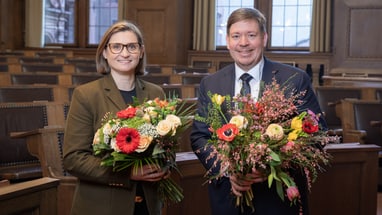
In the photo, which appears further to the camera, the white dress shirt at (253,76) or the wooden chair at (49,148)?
the wooden chair at (49,148)

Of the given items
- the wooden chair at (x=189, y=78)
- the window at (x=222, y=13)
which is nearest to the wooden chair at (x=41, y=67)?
the wooden chair at (x=189, y=78)

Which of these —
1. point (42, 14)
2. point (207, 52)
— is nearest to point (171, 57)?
point (207, 52)

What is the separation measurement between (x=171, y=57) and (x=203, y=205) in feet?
31.8

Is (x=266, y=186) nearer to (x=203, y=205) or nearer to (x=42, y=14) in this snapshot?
(x=203, y=205)

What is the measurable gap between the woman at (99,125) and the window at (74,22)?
11.7 metres

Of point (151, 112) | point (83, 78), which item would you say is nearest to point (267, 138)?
point (151, 112)

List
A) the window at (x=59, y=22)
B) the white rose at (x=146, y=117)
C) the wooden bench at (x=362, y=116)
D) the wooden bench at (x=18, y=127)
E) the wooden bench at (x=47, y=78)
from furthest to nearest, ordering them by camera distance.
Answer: the window at (x=59, y=22) < the wooden bench at (x=47, y=78) < the wooden bench at (x=362, y=116) < the wooden bench at (x=18, y=127) < the white rose at (x=146, y=117)

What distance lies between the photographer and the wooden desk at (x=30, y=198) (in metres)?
1.93

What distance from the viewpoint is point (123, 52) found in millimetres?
2598

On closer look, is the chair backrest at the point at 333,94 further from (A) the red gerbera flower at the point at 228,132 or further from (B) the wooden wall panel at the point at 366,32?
(A) the red gerbera flower at the point at 228,132

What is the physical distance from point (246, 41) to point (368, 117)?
3.97 metres

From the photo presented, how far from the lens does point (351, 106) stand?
6086 millimetres

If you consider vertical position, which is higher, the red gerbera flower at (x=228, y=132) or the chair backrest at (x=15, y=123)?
the red gerbera flower at (x=228, y=132)

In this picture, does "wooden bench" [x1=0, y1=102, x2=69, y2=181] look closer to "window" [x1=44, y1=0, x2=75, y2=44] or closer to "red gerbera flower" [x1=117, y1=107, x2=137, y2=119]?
"red gerbera flower" [x1=117, y1=107, x2=137, y2=119]
